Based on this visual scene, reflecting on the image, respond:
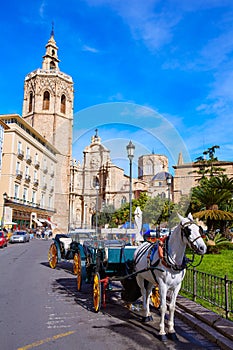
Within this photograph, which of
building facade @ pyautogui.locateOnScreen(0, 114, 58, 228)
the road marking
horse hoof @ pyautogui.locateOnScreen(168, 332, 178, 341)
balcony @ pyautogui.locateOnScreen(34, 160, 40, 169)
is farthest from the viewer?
balcony @ pyautogui.locateOnScreen(34, 160, 40, 169)

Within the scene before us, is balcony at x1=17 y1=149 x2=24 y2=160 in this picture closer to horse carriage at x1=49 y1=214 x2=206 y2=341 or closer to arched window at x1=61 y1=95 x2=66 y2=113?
arched window at x1=61 y1=95 x2=66 y2=113

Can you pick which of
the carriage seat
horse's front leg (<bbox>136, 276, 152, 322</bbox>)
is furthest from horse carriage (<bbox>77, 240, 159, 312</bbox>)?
the carriage seat

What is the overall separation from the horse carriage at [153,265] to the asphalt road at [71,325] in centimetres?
28

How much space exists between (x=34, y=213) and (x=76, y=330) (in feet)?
132

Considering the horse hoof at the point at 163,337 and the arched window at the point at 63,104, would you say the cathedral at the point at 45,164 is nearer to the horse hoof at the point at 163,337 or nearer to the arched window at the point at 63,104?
the arched window at the point at 63,104

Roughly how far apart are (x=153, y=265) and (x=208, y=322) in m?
1.43

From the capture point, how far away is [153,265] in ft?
16.4

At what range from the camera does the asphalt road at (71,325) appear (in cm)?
442

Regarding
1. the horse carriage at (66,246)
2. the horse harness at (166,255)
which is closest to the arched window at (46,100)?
the horse carriage at (66,246)

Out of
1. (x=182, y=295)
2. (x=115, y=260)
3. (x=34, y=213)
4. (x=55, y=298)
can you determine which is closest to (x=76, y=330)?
(x=115, y=260)

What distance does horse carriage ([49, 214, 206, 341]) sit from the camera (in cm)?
469

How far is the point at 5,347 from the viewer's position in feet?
13.8

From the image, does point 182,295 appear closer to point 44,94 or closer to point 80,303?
point 80,303

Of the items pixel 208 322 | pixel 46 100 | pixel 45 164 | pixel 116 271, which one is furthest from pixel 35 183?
pixel 208 322
